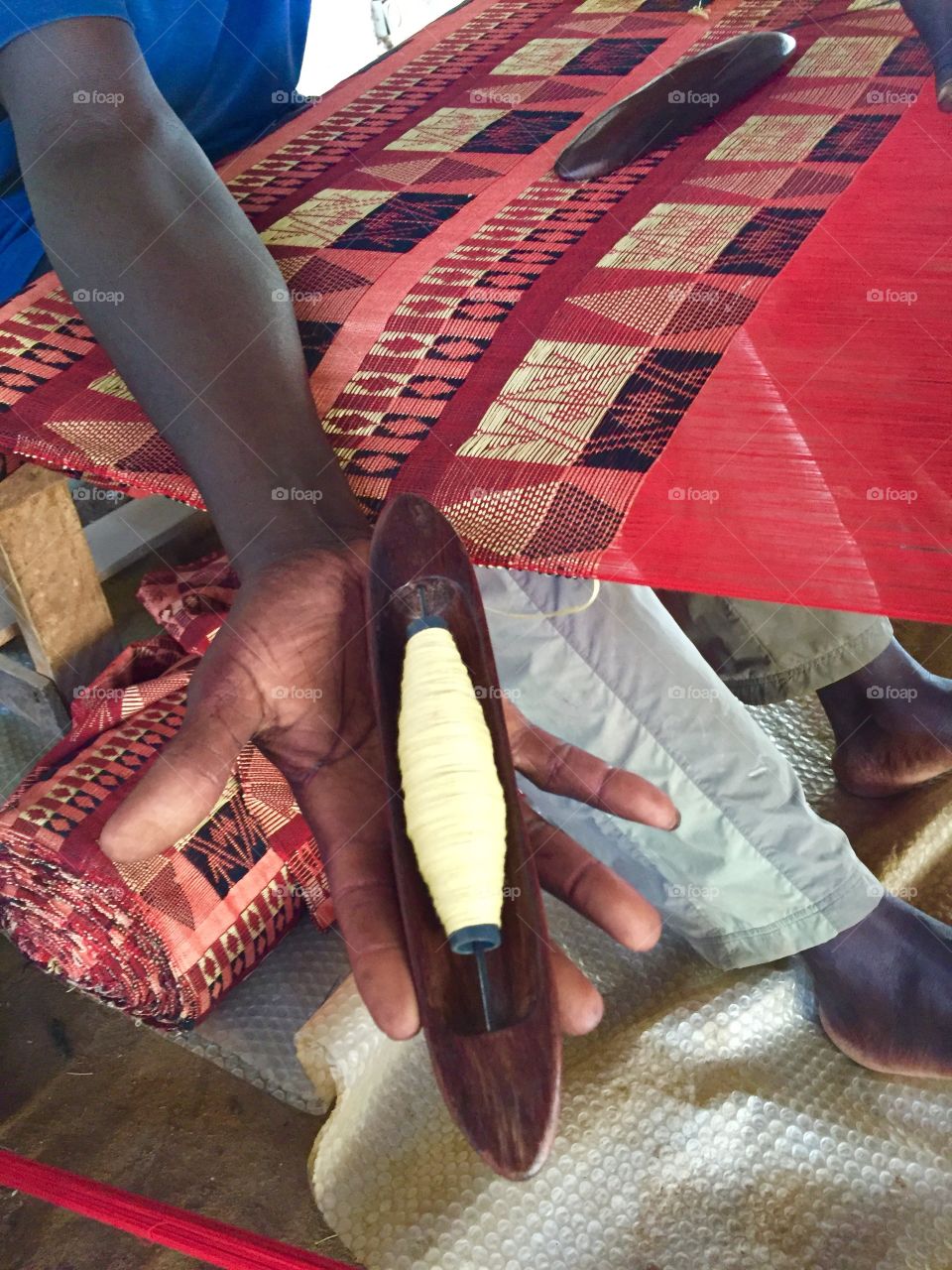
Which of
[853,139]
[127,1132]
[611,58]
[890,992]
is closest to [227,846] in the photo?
[127,1132]

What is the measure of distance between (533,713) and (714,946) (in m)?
0.30

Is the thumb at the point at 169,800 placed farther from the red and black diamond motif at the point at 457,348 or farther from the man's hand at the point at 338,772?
the red and black diamond motif at the point at 457,348

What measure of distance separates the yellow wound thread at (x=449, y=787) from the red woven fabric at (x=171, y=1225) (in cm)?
34

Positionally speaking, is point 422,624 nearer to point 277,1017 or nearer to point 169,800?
point 169,800

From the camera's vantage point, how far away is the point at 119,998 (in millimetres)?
1028

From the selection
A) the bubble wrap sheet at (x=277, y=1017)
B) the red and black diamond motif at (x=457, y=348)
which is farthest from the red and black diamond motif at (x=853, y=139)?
the bubble wrap sheet at (x=277, y=1017)

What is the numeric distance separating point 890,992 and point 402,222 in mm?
859

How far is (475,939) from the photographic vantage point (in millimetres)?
511

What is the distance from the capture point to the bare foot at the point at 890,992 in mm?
995

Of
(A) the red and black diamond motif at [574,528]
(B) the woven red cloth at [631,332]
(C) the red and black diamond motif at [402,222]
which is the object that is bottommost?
(A) the red and black diamond motif at [574,528]

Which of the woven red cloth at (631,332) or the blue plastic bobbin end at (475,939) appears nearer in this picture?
the blue plastic bobbin end at (475,939)

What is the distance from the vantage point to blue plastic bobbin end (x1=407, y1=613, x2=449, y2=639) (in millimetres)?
617

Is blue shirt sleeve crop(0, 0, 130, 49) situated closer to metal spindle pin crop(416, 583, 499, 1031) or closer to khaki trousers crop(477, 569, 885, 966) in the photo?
khaki trousers crop(477, 569, 885, 966)

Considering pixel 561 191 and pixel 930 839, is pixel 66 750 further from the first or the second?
pixel 930 839
